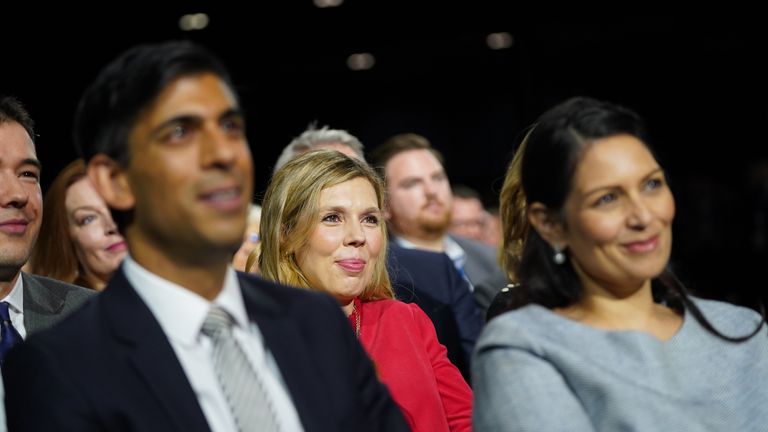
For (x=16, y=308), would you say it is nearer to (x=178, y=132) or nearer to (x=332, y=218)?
(x=332, y=218)

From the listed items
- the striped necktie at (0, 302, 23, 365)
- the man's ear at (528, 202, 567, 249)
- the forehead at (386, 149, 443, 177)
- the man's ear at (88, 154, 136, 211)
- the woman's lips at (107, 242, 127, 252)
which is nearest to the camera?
the man's ear at (88, 154, 136, 211)

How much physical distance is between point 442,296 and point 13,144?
5.47 ft

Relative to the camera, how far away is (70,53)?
6.38 meters

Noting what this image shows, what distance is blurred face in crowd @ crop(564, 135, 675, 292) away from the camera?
1.99 metres

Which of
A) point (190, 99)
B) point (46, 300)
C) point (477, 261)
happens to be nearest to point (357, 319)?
point (46, 300)

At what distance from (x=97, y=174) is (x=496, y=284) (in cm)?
257

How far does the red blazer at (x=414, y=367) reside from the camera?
2.71m

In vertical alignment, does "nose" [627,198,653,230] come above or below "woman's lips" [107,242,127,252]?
above

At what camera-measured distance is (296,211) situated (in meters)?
2.98

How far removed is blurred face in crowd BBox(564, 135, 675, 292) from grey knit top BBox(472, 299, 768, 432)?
0.14 metres

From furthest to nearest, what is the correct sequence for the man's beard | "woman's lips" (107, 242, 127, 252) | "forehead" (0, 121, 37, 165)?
the man's beard → "woman's lips" (107, 242, 127, 252) → "forehead" (0, 121, 37, 165)

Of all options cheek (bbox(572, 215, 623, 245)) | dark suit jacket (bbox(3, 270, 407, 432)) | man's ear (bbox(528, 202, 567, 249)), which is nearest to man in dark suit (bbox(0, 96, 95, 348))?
dark suit jacket (bbox(3, 270, 407, 432))

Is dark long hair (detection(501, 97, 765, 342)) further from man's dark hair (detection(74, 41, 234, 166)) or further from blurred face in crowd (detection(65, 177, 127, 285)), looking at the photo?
blurred face in crowd (detection(65, 177, 127, 285))

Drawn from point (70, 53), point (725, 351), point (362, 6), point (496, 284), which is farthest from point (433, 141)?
point (725, 351)
